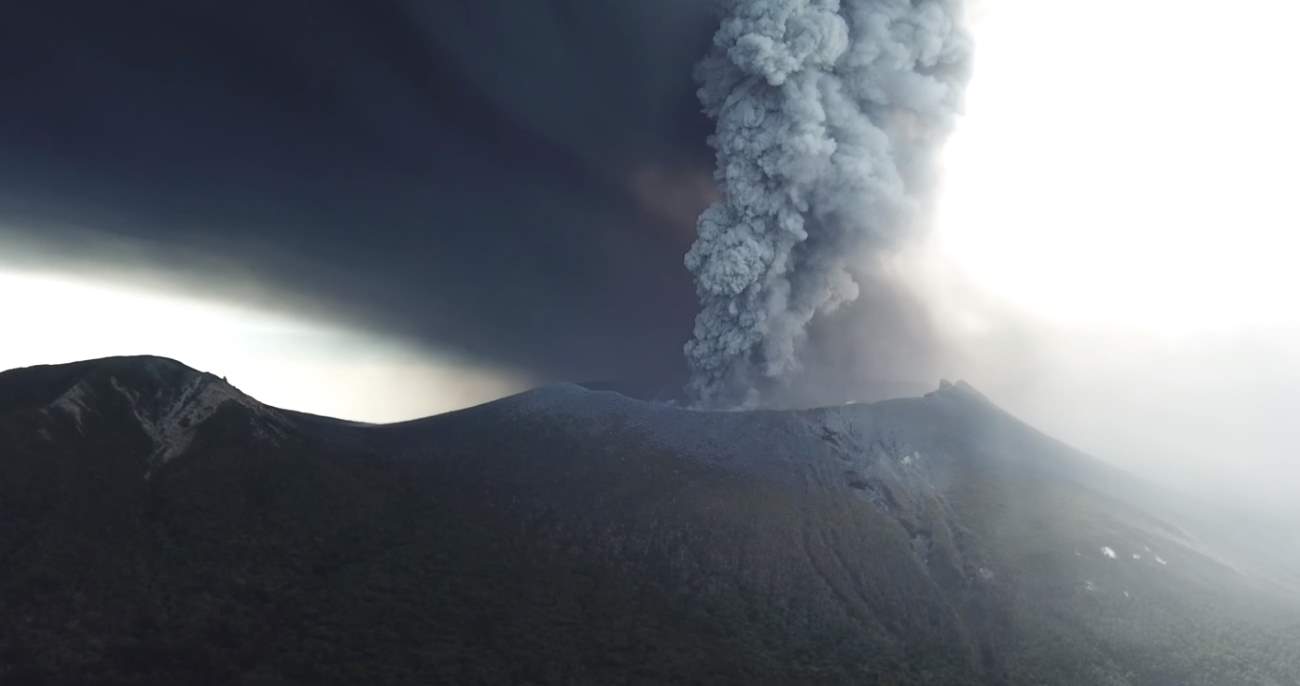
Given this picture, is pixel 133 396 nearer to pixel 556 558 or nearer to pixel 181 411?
pixel 181 411

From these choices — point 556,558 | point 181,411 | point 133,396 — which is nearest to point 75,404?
point 133,396

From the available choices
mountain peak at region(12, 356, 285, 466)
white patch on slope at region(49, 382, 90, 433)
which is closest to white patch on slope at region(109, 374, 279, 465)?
mountain peak at region(12, 356, 285, 466)

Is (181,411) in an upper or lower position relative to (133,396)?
lower

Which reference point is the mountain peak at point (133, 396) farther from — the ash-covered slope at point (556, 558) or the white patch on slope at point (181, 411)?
the ash-covered slope at point (556, 558)

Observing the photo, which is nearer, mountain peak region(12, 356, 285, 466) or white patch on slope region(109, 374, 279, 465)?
mountain peak region(12, 356, 285, 466)

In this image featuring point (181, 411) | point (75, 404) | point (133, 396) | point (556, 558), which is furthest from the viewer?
point (556, 558)

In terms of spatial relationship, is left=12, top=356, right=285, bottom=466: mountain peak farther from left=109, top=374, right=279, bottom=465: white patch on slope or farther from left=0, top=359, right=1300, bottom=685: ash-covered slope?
left=0, top=359, right=1300, bottom=685: ash-covered slope

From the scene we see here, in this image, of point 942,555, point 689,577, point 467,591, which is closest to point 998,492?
point 942,555

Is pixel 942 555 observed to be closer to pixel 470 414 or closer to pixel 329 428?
pixel 470 414
